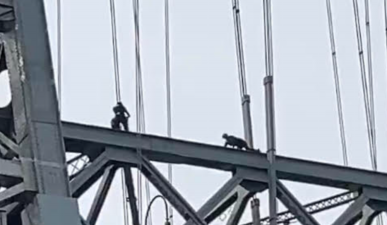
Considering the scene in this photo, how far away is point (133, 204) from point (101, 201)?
378 millimetres

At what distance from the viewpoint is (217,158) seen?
45.6ft

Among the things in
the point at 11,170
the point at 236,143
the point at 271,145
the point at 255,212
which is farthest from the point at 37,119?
the point at 236,143

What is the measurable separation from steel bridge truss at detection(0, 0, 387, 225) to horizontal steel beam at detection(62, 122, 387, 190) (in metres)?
0.01

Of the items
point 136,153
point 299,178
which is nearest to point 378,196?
point 299,178

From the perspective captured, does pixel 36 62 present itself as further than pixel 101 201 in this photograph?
No

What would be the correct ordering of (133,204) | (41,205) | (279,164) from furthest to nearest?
(279,164) < (133,204) < (41,205)

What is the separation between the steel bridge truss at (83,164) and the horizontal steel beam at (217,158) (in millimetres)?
11

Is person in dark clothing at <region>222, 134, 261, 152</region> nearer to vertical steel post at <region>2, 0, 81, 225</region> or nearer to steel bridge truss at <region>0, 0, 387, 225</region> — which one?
steel bridge truss at <region>0, 0, 387, 225</region>

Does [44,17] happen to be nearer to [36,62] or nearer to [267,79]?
[36,62]

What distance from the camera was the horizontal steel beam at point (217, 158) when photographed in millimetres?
13180

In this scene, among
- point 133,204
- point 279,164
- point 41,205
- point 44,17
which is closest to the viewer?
point 41,205

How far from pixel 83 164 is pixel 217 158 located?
155 centimetres

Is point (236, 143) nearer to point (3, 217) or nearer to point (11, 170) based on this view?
point (11, 170)

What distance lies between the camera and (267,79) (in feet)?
45.4
